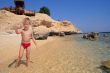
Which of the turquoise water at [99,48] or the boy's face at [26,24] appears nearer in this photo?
the boy's face at [26,24]

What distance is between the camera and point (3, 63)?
750 centimetres

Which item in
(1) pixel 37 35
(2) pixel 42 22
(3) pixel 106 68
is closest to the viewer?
(3) pixel 106 68

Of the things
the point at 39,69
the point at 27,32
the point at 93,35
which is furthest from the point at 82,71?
the point at 93,35

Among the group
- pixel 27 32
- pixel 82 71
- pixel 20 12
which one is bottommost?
pixel 82 71

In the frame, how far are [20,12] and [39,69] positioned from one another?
5222 centimetres

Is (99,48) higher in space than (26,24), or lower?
lower

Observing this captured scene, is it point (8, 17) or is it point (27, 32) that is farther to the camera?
point (8, 17)

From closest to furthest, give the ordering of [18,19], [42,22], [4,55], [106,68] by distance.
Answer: [106,68] → [4,55] → [18,19] → [42,22]

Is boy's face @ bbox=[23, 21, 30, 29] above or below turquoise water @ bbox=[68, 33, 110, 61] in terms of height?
above

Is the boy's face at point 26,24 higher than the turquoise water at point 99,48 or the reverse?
higher

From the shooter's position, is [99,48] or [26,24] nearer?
[26,24]

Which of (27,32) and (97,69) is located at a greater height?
(27,32)

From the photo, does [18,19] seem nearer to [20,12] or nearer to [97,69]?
[20,12]

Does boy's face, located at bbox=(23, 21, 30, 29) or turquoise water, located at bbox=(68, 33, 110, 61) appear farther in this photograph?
turquoise water, located at bbox=(68, 33, 110, 61)
